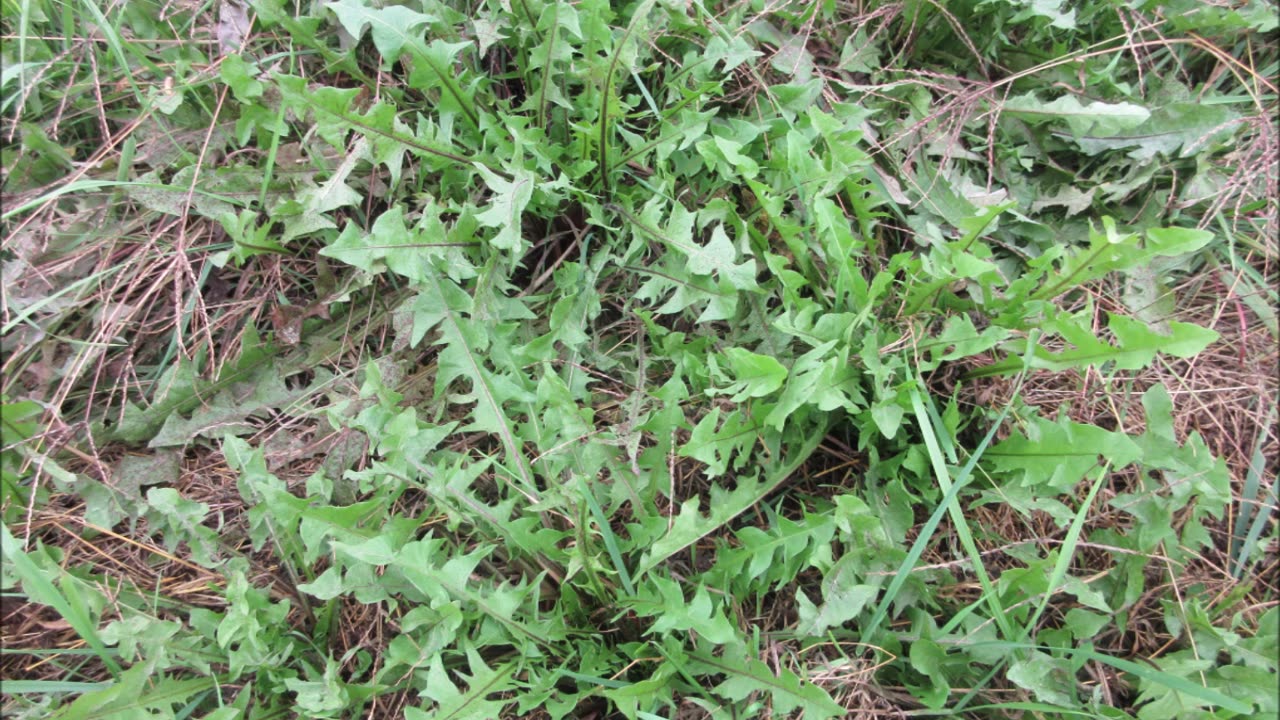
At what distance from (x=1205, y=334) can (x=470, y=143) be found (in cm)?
169

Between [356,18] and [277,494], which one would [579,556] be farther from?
[356,18]

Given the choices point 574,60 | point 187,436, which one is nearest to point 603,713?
point 187,436

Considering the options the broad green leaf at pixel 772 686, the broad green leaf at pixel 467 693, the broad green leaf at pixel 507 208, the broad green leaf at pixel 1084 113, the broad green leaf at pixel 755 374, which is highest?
the broad green leaf at pixel 507 208

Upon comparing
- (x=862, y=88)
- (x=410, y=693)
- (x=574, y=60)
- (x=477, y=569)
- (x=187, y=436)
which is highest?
(x=574, y=60)

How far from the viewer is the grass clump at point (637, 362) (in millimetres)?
1703

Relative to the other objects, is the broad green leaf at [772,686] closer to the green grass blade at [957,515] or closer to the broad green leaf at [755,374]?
the green grass blade at [957,515]

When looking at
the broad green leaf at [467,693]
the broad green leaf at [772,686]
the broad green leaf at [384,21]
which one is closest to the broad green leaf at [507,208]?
the broad green leaf at [384,21]

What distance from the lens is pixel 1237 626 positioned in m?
1.77

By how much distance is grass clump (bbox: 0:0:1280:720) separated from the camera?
1703 millimetres

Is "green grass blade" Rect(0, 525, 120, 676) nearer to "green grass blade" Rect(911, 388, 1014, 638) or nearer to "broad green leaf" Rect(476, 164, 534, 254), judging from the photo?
"broad green leaf" Rect(476, 164, 534, 254)

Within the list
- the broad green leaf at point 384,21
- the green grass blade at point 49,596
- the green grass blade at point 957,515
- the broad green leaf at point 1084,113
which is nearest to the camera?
the green grass blade at point 49,596

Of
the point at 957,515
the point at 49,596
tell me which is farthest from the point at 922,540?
the point at 49,596

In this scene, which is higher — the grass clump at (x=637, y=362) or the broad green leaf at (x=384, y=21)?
the broad green leaf at (x=384, y=21)

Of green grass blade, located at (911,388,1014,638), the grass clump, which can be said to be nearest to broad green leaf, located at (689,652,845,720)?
the grass clump
